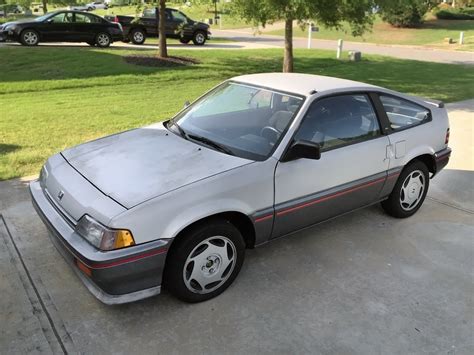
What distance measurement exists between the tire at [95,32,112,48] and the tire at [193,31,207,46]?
5.15 meters

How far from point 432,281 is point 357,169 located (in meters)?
1.12

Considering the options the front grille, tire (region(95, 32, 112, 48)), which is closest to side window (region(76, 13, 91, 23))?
tire (region(95, 32, 112, 48))

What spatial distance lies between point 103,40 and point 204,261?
17.3 meters

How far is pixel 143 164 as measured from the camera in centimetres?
355

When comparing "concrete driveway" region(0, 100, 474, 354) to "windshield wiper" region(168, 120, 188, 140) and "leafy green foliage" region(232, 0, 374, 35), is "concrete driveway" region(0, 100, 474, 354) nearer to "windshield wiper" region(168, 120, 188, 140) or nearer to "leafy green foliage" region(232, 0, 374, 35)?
"windshield wiper" region(168, 120, 188, 140)

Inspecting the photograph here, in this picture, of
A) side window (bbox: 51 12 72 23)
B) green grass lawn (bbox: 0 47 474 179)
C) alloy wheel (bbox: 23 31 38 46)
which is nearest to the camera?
green grass lawn (bbox: 0 47 474 179)

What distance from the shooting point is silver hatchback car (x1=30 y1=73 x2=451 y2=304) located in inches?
119

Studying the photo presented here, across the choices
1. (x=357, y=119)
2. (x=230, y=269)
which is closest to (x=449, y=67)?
(x=357, y=119)

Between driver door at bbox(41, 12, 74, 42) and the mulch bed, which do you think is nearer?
the mulch bed

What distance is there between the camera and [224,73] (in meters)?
14.5

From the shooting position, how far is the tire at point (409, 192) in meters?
4.72

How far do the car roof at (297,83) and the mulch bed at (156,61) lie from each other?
10.8 m

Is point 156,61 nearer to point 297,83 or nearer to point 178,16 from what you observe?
point 178,16

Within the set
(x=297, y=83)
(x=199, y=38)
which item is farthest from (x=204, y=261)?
(x=199, y=38)
